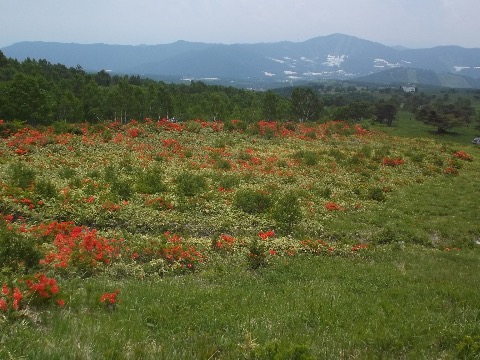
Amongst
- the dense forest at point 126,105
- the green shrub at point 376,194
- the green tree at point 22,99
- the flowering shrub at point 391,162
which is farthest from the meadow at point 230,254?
the dense forest at point 126,105

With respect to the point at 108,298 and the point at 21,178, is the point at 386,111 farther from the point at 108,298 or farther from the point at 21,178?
the point at 108,298

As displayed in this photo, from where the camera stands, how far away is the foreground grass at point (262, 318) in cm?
598

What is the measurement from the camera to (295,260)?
14.4 meters

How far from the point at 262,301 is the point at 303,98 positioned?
112m

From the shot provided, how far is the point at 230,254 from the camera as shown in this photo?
15.0 meters

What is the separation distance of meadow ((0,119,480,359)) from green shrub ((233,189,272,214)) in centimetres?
8

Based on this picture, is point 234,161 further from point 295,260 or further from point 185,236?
point 295,260

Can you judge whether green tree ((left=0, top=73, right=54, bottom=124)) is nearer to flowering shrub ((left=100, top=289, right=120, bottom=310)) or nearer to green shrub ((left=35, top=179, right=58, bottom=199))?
green shrub ((left=35, top=179, right=58, bottom=199))

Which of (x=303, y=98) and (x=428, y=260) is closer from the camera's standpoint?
(x=428, y=260)

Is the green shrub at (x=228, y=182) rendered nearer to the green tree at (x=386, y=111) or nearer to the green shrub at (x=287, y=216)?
the green shrub at (x=287, y=216)

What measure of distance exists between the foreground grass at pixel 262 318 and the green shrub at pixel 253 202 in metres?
7.60

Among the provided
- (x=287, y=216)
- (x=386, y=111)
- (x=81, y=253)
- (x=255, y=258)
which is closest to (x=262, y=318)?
(x=255, y=258)

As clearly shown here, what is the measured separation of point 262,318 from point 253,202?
13.1m

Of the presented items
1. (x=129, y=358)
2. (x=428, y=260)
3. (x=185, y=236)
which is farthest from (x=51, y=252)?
(x=428, y=260)
